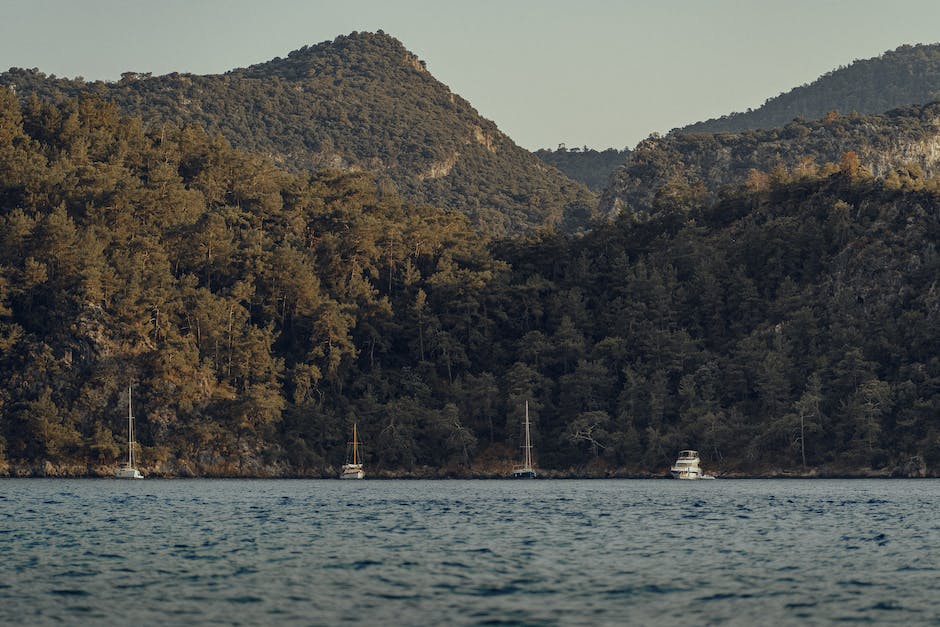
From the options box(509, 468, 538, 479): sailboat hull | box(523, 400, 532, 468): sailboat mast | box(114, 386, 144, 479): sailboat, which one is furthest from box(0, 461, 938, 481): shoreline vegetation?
box(523, 400, 532, 468): sailboat mast

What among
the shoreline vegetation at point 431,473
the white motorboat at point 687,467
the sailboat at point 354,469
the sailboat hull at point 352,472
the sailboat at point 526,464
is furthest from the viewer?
the sailboat at point 526,464

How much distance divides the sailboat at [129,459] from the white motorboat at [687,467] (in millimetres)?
60079

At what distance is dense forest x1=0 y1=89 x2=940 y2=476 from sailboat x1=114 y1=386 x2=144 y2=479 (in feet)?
5.56

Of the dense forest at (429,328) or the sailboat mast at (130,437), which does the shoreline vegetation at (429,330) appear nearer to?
the dense forest at (429,328)

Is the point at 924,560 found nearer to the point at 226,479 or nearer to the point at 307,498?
the point at 307,498

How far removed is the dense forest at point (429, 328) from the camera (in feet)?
500

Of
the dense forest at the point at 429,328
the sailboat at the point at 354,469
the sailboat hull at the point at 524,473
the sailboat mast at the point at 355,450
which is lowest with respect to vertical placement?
the sailboat hull at the point at 524,473

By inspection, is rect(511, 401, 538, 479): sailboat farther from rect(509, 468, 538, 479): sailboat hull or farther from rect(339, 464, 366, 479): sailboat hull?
rect(339, 464, 366, 479): sailboat hull

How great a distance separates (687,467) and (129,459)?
208ft

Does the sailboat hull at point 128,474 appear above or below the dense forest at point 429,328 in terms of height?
below

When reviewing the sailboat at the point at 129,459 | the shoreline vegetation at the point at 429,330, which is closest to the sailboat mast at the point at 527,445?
the shoreline vegetation at the point at 429,330

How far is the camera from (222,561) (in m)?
47.7

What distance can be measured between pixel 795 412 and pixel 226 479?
65789 millimetres

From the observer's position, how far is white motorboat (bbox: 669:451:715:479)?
14400 centimetres
